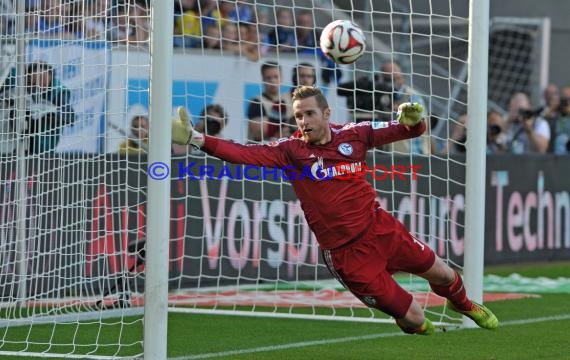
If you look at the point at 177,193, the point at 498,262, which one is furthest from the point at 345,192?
the point at 498,262

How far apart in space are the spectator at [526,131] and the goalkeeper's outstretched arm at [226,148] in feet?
31.7

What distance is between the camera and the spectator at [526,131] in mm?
17859

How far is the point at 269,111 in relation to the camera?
522 inches

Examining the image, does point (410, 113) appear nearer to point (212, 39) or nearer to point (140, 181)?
point (140, 181)

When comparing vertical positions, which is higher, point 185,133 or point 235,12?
point 235,12

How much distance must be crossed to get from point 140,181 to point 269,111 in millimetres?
1636

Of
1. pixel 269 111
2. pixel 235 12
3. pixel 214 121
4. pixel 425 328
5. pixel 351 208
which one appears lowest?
pixel 425 328

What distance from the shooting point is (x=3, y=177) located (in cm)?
1095

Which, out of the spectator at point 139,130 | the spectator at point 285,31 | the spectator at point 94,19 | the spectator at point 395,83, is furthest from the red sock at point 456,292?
the spectator at point 285,31

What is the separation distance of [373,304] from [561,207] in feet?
29.4

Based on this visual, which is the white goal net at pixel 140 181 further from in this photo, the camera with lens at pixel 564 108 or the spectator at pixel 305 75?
the camera with lens at pixel 564 108

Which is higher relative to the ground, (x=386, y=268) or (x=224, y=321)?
(x=386, y=268)

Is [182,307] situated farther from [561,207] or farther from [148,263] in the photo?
[561,207]

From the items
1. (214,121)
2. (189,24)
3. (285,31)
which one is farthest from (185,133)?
(189,24)
